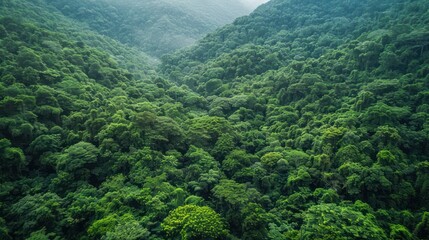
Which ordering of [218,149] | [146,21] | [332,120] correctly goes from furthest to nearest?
[146,21] → [332,120] → [218,149]

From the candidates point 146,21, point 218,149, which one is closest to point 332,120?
point 218,149

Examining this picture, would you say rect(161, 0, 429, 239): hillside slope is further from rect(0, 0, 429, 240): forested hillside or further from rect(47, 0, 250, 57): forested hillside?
rect(47, 0, 250, 57): forested hillside

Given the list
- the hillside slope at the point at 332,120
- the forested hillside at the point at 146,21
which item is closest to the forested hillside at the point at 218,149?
the hillside slope at the point at 332,120

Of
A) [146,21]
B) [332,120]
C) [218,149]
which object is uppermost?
[332,120]

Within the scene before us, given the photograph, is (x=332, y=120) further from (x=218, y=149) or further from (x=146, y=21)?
(x=146, y=21)

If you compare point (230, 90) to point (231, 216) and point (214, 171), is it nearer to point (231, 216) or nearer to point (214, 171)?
point (214, 171)

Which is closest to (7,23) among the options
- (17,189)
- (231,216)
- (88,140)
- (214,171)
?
(88,140)

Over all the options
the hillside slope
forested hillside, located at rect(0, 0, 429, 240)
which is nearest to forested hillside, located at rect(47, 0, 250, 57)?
the hillside slope
